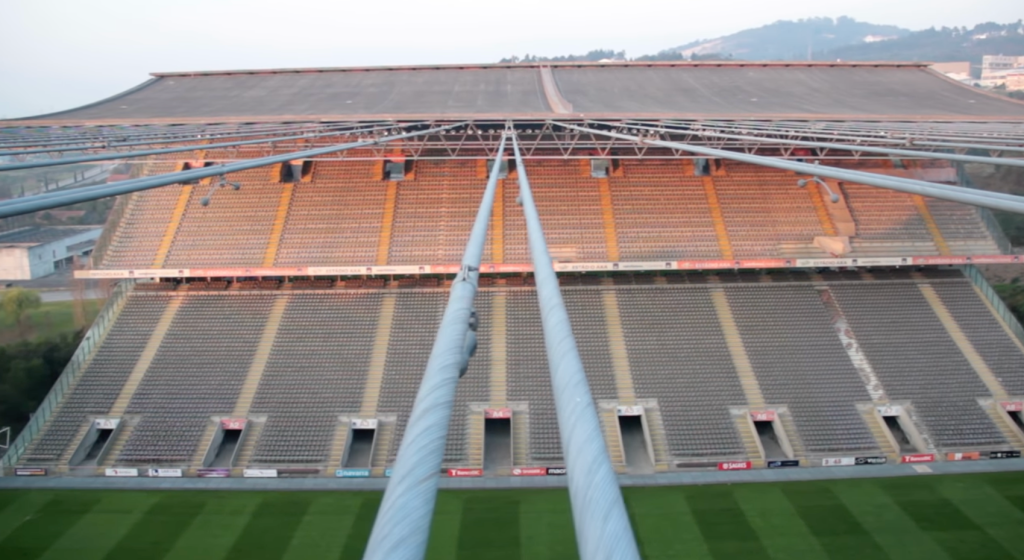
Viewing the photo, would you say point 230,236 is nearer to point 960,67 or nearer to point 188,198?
point 188,198

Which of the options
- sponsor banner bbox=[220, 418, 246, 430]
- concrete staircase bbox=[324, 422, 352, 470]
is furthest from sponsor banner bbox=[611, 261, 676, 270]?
sponsor banner bbox=[220, 418, 246, 430]

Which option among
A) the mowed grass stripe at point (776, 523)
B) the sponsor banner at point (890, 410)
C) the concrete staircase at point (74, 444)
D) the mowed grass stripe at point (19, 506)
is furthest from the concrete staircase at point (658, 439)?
the concrete staircase at point (74, 444)

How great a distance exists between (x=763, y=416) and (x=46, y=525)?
17319mm

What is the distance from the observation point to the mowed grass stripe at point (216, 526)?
14.1m

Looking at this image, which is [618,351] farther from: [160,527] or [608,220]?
[160,527]

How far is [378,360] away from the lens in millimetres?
19562

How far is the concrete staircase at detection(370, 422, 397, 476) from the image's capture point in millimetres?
16969

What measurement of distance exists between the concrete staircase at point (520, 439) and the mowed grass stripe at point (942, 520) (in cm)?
860

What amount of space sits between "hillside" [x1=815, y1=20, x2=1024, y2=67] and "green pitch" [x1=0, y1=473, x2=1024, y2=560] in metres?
156

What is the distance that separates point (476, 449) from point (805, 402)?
8984 mm

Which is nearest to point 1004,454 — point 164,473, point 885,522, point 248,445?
point 885,522

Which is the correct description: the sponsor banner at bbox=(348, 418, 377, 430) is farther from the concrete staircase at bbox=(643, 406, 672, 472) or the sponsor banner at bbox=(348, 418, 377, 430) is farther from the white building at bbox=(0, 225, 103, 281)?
the white building at bbox=(0, 225, 103, 281)

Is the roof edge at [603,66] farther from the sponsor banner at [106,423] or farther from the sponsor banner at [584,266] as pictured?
the sponsor banner at [106,423]

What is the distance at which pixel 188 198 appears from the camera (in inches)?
930
